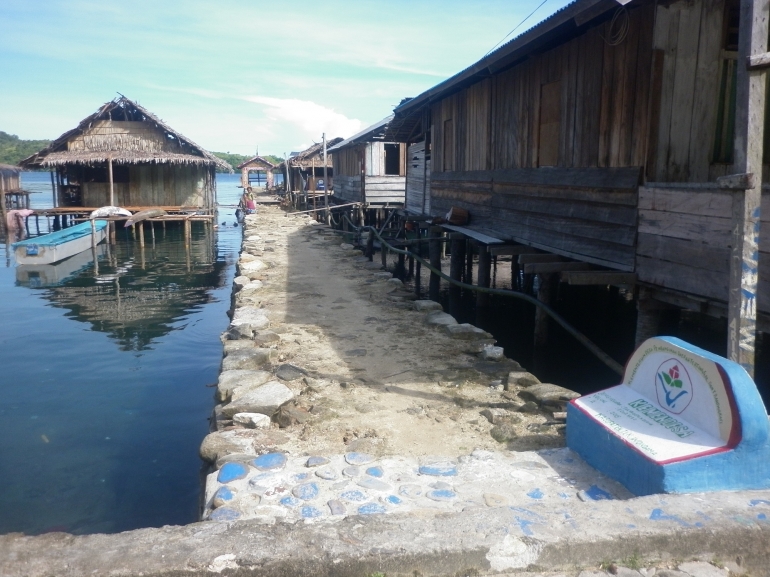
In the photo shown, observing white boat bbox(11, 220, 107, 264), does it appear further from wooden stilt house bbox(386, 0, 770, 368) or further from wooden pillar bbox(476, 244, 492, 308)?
wooden stilt house bbox(386, 0, 770, 368)

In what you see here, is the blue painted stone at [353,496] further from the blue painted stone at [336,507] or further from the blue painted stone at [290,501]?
the blue painted stone at [290,501]

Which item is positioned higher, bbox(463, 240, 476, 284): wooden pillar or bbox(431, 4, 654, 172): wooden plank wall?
bbox(431, 4, 654, 172): wooden plank wall

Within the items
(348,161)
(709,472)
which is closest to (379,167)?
(348,161)

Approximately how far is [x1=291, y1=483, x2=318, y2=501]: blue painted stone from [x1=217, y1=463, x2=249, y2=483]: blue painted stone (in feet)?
1.21

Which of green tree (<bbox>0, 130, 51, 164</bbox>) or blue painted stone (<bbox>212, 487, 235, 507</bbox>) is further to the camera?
green tree (<bbox>0, 130, 51, 164</bbox>)

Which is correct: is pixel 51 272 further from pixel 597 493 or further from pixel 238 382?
pixel 597 493

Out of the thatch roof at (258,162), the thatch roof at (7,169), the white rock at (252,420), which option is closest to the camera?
the white rock at (252,420)

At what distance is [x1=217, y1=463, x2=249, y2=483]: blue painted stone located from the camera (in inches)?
139

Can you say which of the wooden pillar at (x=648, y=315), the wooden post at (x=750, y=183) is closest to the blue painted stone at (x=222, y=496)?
the wooden post at (x=750, y=183)

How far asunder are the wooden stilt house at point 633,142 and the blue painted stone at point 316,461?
9.15 feet

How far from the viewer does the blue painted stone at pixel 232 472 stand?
11.6ft

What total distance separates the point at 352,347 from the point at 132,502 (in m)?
2.51

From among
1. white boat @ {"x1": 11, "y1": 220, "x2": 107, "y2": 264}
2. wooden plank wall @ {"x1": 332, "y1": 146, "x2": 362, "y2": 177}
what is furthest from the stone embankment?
wooden plank wall @ {"x1": 332, "y1": 146, "x2": 362, "y2": 177}

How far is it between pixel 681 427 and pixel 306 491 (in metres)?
2.00
